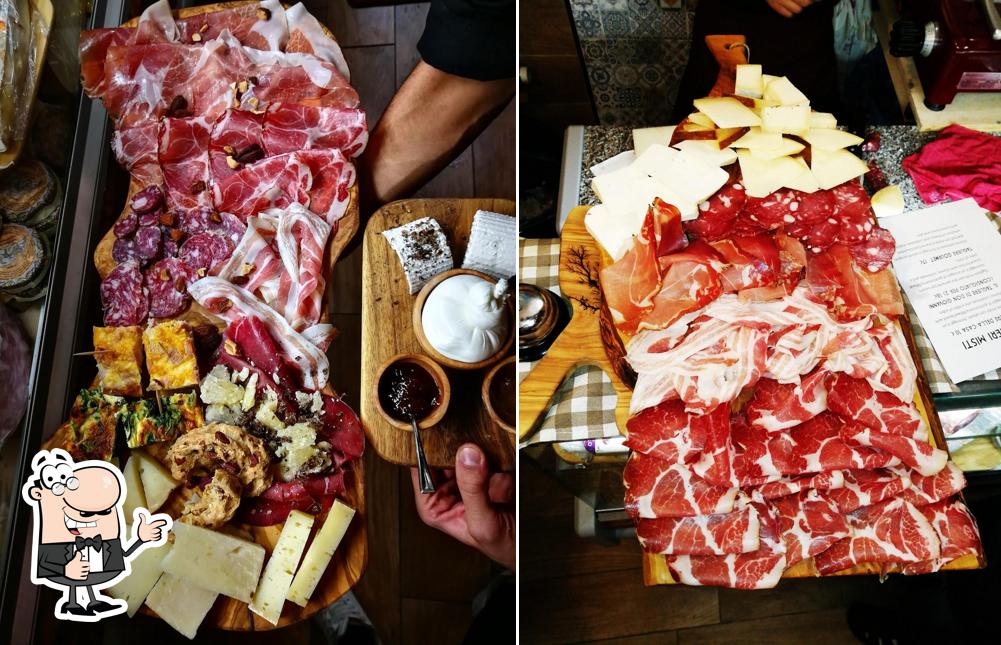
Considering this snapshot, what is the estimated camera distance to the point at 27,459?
679 millimetres

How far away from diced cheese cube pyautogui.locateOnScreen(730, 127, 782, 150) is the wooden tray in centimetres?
26

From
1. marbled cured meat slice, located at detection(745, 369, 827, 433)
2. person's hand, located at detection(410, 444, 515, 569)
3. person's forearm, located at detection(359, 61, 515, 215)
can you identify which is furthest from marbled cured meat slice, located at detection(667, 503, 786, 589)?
person's forearm, located at detection(359, 61, 515, 215)

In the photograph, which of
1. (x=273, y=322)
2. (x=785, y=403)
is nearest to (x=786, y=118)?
(x=785, y=403)

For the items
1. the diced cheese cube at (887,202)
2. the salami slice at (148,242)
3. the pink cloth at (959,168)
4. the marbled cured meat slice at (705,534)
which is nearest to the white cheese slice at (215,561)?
the salami slice at (148,242)

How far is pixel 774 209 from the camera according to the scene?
2.97 ft

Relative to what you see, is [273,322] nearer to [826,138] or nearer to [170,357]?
[170,357]

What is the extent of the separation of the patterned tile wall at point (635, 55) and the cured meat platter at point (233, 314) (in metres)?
0.45

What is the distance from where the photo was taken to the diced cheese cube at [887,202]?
101 cm

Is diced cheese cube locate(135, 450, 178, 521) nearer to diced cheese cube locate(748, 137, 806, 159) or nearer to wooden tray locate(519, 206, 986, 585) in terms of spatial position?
wooden tray locate(519, 206, 986, 585)

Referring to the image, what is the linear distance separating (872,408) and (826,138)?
0.42 meters

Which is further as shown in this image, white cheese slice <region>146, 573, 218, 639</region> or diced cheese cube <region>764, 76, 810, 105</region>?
diced cheese cube <region>764, 76, 810, 105</region>

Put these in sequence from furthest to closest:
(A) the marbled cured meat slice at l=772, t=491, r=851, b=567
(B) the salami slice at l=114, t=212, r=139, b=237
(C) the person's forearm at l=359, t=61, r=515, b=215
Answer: (C) the person's forearm at l=359, t=61, r=515, b=215 < (B) the salami slice at l=114, t=212, r=139, b=237 < (A) the marbled cured meat slice at l=772, t=491, r=851, b=567

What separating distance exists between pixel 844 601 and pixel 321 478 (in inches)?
57.3

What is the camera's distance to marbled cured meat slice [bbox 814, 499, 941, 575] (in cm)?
88
